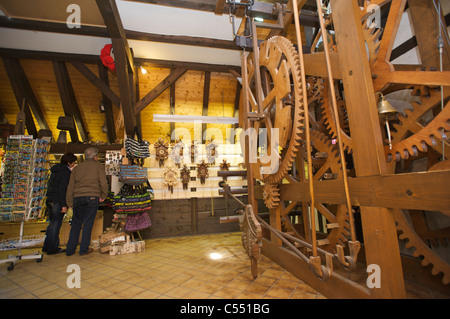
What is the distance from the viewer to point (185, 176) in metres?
5.27

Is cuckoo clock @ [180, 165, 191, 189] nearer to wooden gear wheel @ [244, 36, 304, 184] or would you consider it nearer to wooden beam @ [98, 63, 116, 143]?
wooden beam @ [98, 63, 116, 143]

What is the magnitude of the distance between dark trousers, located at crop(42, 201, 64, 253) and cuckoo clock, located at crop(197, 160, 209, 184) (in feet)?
9.32

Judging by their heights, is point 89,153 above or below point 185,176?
above

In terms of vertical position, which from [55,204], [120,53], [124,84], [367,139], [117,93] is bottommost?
[55,204]

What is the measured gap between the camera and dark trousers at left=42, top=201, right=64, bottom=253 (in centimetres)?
370

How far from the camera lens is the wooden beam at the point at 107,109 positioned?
208 inches

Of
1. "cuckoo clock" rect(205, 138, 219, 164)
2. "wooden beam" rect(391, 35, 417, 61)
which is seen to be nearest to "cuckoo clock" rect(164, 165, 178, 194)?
"cuckoo clock" rect(205, 138, 219, 164)

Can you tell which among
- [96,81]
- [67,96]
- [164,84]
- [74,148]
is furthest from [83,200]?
[164,84]

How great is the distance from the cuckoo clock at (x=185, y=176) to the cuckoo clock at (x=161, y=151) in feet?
1.74

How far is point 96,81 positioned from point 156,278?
456 cm

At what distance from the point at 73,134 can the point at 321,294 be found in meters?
6.39

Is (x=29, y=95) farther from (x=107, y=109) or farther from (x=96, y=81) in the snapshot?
(x=96, y=81)

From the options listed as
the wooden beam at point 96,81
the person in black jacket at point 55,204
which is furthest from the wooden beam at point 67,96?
the person in black jacket at point 55,204
